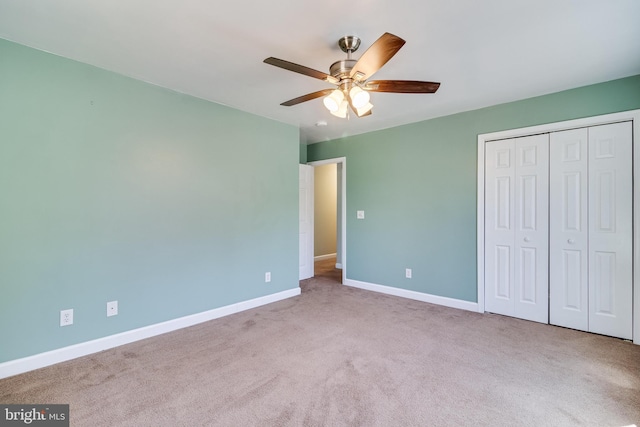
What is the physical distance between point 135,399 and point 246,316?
154 centimetres

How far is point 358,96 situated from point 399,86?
0.31m

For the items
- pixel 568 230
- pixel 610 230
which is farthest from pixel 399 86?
pixel 610 230

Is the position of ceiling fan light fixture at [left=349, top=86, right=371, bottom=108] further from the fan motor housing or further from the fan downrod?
the fan downrod

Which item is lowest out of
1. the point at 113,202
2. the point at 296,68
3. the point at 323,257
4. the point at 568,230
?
the point at 323,257

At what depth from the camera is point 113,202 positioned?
104 inches

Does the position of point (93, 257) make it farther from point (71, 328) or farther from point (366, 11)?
point (366, 11)

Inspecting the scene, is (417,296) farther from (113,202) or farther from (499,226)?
(113,202)

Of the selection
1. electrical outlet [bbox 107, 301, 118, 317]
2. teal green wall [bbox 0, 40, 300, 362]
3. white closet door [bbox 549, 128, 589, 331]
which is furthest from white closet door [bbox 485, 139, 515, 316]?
electrical outlet [bbox 107, 301, 118, 317]

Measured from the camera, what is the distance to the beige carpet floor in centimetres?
176

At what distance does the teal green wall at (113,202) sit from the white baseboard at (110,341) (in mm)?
55

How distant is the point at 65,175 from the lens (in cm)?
240

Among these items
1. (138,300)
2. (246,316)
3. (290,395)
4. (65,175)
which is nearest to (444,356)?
(290,395)

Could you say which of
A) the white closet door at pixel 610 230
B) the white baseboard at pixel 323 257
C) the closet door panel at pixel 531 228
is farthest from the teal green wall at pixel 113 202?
the white closet door at pixel 610 230

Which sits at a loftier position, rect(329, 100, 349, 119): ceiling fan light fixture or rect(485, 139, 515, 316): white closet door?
rect(329, 100, 349, 119): ceiling fan light fixture
